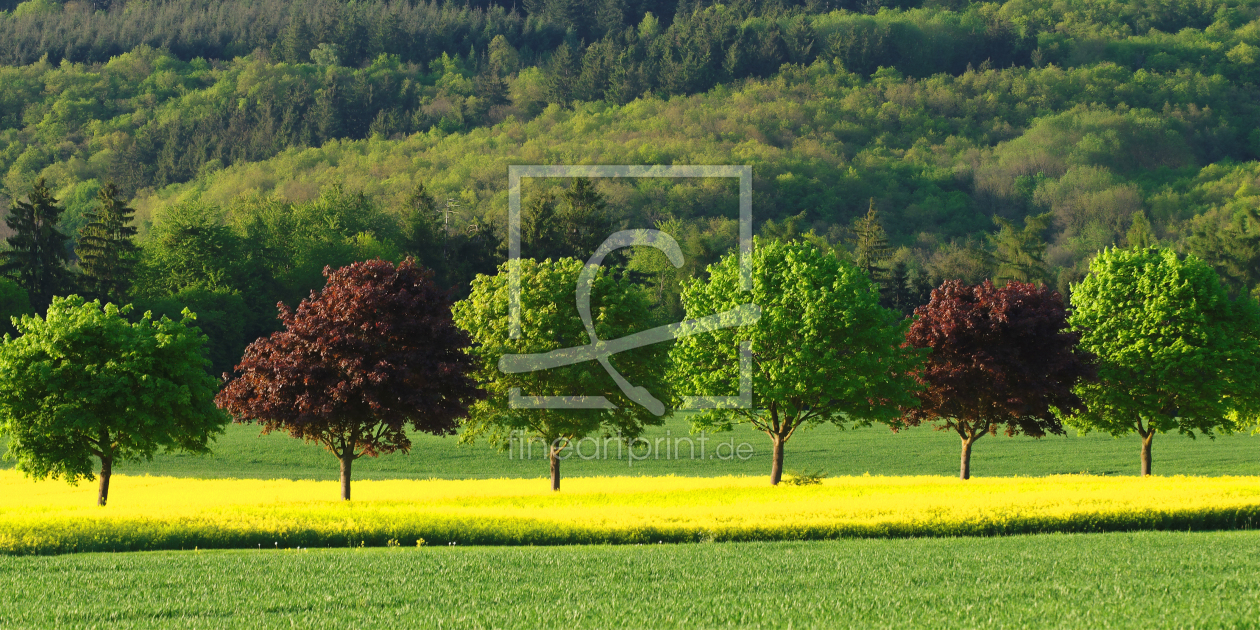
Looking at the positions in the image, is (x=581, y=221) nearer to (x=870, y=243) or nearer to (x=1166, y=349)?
(x=870, y=243)

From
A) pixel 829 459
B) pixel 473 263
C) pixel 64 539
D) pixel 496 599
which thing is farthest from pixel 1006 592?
pixel 473 263

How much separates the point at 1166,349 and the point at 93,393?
38077mm

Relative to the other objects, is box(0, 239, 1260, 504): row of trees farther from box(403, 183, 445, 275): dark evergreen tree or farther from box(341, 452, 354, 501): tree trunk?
box(403, 183, 445, 275): dark evergreen tree

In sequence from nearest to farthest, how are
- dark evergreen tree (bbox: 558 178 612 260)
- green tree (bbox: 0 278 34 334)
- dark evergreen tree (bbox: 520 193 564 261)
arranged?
green tree (bbox: 0 278 34 334) < dark evergreen tree (bbox: 520 193 564 261) < dark evergreen tree (bbox: 558 178 612 260)

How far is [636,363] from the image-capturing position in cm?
4253

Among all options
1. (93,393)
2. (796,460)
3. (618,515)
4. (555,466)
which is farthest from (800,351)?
(93,393)

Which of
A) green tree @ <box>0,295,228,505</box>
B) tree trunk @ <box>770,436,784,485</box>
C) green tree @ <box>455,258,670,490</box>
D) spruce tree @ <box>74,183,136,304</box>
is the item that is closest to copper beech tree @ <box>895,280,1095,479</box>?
tree trunk @ <box>770,436,784,485</box>

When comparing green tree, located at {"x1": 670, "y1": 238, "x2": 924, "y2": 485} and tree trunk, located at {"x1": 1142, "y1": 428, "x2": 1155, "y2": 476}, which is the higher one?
green tree, located at {"x1": 670, "y1": 238, "x2": 924, "y2": 485}

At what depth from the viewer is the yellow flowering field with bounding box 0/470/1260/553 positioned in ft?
96.1

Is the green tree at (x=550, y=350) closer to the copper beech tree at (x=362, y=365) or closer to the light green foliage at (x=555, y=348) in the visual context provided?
the light green foliage at (x=555, y=348)

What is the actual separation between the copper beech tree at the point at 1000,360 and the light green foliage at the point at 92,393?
2603cm

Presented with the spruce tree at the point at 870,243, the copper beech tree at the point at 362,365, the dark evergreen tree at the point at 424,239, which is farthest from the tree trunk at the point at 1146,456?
the spruce tree at the point at 870,243

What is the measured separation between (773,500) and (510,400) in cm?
1022

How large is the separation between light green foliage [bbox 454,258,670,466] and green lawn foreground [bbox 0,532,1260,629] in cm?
1453
